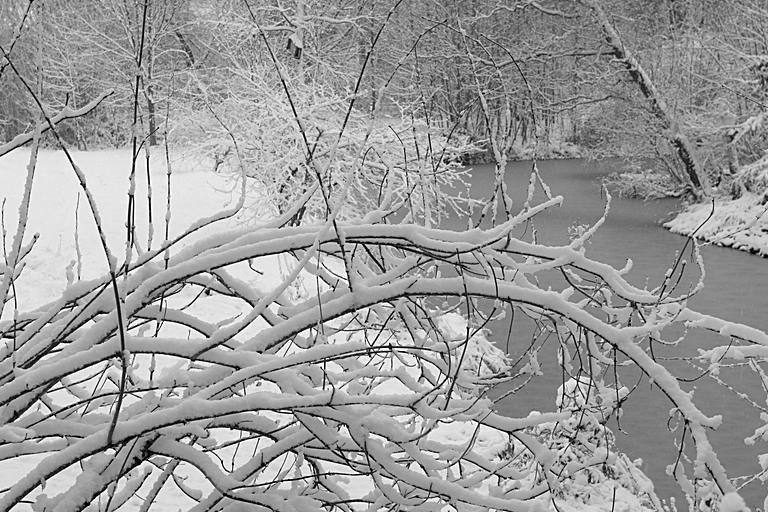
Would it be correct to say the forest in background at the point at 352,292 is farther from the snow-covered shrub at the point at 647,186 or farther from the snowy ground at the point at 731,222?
the snowy ground at the point at 731,222

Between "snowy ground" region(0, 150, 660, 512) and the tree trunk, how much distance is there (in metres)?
10.5

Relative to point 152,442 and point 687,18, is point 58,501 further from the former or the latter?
point 687,18

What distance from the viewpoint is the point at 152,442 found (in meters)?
1.85

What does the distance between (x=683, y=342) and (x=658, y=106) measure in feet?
40.6

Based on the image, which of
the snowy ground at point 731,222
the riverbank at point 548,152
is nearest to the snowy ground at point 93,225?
the snowy ground at point 731,222

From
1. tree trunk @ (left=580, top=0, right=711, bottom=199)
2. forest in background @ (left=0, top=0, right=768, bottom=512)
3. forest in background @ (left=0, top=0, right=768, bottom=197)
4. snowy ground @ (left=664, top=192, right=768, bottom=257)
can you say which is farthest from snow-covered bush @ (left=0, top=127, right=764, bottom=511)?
tree trunk @ (left=580, top=0, right=711, bottom=199)

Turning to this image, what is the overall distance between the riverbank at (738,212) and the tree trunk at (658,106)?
942 millimetres

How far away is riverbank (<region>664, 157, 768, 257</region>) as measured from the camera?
17125 millimetres

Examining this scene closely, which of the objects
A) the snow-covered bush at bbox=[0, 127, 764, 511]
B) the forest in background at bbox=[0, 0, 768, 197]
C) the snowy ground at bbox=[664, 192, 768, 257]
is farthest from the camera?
the forest in background at bbox=[0, 0, 768, 197]

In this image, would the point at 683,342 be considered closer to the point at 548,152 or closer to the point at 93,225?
the point at 93,225

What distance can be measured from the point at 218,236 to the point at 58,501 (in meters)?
0.68

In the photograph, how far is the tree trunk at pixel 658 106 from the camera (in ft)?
70.0

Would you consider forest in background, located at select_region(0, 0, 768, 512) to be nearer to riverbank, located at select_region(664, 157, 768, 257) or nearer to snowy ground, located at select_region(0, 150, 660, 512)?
snowy ground, located at select_region(0, 150, 660, 512)

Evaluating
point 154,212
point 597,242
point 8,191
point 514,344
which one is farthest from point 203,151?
point 597,242
